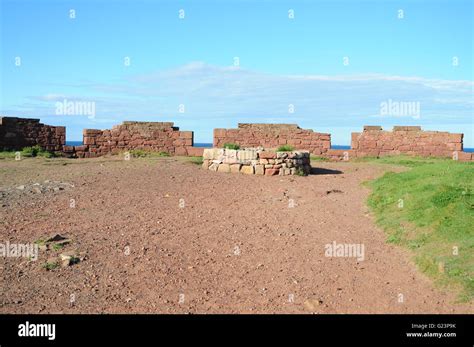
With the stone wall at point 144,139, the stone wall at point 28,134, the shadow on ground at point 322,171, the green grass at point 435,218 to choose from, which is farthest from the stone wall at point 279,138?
the green grass at point 435,218

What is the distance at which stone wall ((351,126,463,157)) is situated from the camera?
857 inches

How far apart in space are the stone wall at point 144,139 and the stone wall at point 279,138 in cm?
170

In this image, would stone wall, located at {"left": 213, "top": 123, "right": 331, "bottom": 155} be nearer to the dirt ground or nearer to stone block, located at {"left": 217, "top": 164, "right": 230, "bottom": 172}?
stone block, located at {"left": 217, "top": 164, "right": 230, "bottom": 172}

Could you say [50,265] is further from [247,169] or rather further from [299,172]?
[299,172]

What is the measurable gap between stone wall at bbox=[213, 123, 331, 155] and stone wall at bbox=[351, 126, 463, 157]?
141cm

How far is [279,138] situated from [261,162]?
263 inches

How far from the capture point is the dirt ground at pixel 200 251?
6.50 metres

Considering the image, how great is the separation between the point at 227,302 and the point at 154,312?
92cm

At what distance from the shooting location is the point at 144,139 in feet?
72.7

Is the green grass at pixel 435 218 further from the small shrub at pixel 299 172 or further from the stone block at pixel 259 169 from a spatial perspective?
the stone block at pixel 259 169

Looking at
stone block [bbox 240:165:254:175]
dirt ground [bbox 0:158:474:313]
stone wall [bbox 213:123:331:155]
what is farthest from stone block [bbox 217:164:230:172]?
stone wall [bbox 213:123:331:155]

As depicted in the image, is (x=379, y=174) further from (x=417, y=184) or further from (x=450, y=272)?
(x=450, y=272)
